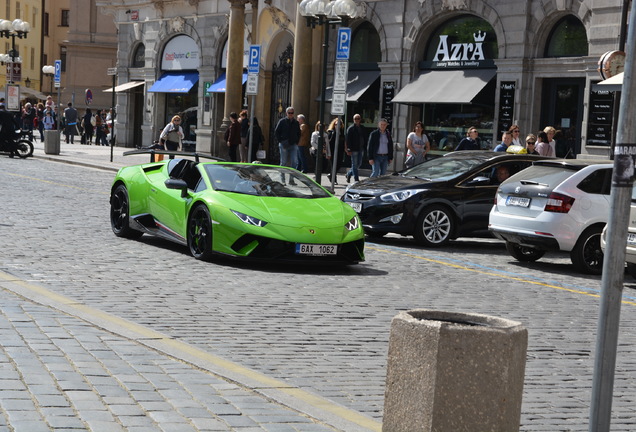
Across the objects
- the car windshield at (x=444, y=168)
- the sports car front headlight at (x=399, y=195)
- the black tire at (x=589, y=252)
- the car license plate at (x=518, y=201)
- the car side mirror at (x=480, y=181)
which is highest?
the car windshield at (x=444, y=168)

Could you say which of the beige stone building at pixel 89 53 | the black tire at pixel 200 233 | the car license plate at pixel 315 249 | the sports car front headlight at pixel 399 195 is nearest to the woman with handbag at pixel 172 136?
the sports car front headlight at pixel 399 195

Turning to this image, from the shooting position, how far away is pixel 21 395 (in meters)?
5.76

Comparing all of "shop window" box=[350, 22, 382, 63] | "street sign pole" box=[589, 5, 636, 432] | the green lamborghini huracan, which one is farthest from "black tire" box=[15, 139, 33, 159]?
"street sign pole" box=[589, 5, 636, 432]

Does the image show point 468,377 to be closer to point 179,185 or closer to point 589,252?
point 179,185

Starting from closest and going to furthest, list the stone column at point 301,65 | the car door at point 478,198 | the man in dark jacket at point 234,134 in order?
the car door at point 478,198 → the man in dark jacket at point 234,134 → the stone column at point 301,65

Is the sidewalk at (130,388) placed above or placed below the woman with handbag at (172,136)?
below

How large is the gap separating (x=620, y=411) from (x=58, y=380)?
320cm

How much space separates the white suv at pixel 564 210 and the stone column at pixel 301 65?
67.6 ft

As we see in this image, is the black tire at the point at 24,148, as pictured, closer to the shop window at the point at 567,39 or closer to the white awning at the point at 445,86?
the white awning at the point at 445,86

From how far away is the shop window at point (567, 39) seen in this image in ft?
91.0

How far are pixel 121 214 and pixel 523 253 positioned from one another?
552 centimetres

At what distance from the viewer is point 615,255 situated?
4.59 meters

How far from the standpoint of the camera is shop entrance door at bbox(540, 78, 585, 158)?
27703 mm

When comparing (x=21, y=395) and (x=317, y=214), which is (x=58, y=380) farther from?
(x=317, y=214)
